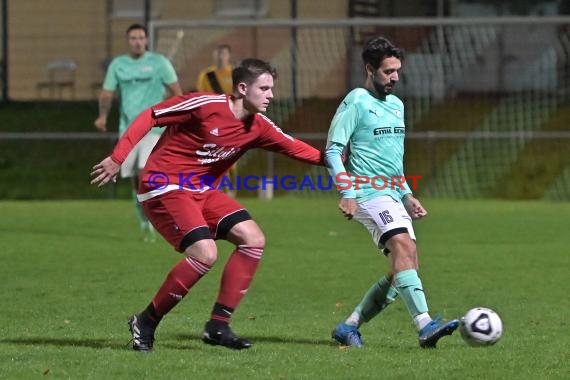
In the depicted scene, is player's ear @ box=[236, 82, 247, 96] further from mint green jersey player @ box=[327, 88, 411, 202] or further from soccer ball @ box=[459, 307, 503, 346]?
soccer ball @ box=[459, 307, 503, 346]

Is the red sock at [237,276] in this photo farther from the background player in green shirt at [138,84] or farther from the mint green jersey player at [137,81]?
the mint green jersey player at [137,81]

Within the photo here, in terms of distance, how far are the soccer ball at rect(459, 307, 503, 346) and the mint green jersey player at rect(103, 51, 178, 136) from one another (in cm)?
Result: 762

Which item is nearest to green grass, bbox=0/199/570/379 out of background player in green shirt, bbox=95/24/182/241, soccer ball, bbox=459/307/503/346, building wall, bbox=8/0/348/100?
soccer ball, bbox=459/307/503/346

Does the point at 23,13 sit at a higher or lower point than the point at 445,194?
higher

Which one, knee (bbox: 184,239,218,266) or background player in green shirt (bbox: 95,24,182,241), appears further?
background player in green shirt (bbox: 95,24,182,241)

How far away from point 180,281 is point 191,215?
36 cm

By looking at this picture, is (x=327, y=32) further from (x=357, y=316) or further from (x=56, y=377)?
(x=56, y=377)

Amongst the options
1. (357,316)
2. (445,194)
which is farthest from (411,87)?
(357,316)

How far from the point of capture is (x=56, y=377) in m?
6.63

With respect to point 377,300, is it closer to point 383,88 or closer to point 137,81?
point 383,88

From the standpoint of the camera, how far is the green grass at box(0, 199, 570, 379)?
274 inches

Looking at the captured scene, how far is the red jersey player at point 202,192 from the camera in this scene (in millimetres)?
7477

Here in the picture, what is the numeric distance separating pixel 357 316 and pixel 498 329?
98 centimetres

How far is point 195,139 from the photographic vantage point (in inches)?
302
